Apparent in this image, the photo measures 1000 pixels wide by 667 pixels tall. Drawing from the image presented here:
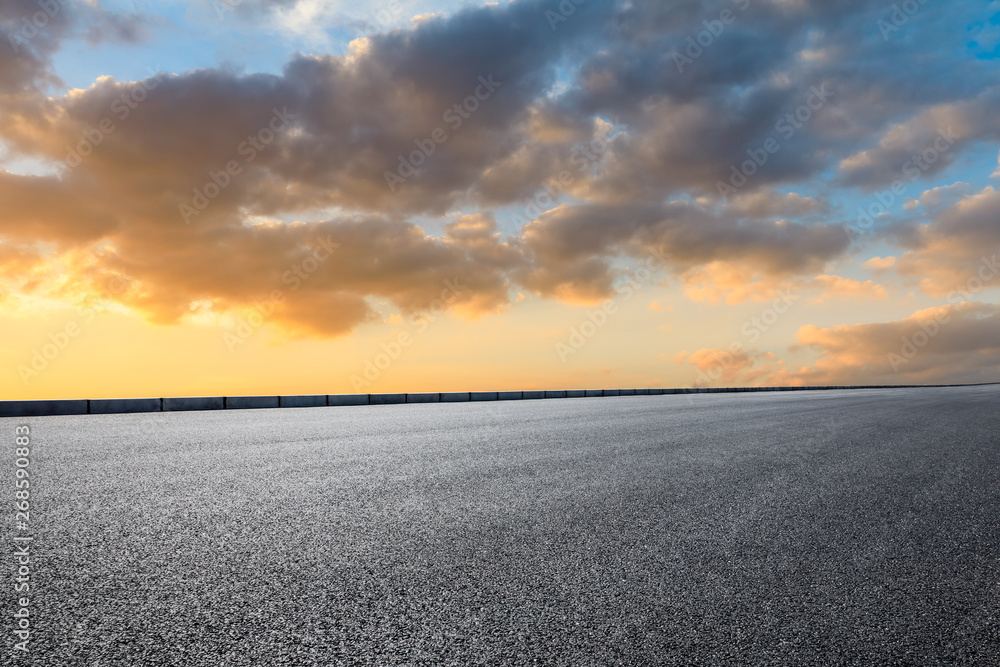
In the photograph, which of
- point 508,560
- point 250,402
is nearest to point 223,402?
point 250,402

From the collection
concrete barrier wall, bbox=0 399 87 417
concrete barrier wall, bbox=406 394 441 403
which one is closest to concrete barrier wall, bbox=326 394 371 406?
concrete barrier wall, bbox=406 394 441 403

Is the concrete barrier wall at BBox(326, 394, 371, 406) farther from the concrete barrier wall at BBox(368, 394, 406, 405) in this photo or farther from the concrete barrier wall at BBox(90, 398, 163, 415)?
the concrete barrier wall at BBox(90, 398, 163, 415)

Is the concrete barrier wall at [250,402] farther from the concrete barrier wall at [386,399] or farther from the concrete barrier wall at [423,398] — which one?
the concrete barrier wall at [423,398]

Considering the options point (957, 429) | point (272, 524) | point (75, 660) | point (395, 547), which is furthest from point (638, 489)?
point (957, 429)

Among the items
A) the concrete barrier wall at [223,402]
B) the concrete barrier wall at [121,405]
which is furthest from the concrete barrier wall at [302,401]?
the concrete barrier wall at [121,405]

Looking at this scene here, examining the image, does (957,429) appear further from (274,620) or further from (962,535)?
(274,620)

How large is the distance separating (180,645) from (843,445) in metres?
9.52

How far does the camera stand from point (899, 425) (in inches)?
529

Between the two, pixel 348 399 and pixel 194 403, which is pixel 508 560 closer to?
pixel 194 403

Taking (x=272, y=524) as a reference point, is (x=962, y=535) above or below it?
below

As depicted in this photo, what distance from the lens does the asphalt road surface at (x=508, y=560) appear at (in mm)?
2742

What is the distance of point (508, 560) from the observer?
Result: 3807 mm

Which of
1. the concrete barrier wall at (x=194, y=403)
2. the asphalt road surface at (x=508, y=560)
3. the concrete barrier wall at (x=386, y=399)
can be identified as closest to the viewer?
the asphalt road surface at (x=508, y=560)

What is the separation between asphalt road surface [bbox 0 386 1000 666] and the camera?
108 inches
